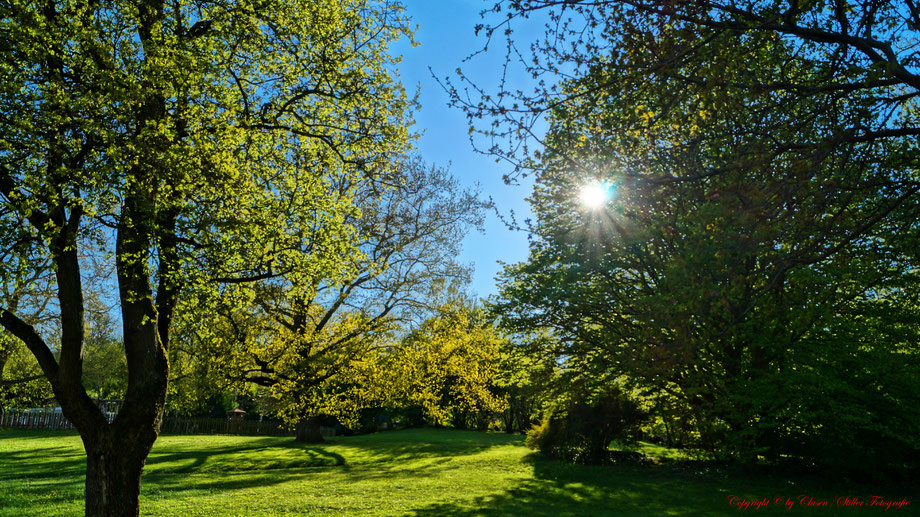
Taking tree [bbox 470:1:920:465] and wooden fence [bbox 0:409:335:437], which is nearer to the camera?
tree [bbox 470:1:920:465]

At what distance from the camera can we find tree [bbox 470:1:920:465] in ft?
19.3

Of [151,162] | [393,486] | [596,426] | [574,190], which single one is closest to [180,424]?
[393,486]

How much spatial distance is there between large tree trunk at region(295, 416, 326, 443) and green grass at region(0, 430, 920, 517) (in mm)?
1944

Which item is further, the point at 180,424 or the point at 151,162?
the point at 180,424

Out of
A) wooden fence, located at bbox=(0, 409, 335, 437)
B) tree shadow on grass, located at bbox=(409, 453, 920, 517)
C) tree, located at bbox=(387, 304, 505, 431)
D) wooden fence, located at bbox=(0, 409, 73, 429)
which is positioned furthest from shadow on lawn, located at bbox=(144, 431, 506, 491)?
wooden fence, located at bbox=(0, 409, 73, 429)

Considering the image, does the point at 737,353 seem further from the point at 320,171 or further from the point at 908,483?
the point at 320,171

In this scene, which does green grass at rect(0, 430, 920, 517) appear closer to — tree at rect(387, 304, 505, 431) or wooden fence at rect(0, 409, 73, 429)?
tree at rect(387, 304, 505, 431)

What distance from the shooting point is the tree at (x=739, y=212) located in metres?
5.89

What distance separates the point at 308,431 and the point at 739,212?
26.7m

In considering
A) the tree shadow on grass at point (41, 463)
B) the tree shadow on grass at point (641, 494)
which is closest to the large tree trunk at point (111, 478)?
the tree shadow on grass at point (641, 494)

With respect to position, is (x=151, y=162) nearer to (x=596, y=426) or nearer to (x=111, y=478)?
(x=111, y=478)

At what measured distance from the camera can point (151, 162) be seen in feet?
24.6

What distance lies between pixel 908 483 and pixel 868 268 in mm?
8337

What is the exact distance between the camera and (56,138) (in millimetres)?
7105
